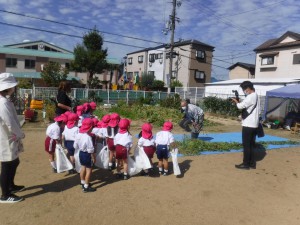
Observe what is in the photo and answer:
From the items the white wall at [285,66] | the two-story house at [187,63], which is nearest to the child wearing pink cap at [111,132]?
the white wall at [285,66]

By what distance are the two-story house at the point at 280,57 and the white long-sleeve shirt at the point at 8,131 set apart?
89.4 feet

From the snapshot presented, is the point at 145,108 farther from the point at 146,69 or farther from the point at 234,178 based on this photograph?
the point at 146,69

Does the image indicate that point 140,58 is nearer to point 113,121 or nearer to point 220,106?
point 220,106

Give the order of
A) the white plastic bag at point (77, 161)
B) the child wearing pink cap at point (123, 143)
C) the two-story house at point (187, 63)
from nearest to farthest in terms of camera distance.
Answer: the white plastic bag at point (77, 161) < the child wearing pink cap at point (123, 143) < the two-story house at point (187, 63)

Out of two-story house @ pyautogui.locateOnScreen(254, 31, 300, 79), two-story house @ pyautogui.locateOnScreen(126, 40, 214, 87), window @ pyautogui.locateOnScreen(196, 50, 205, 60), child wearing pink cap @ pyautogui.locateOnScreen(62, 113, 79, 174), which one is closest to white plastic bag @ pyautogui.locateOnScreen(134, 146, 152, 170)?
child wearing pink cap @ pyautogui.locateOnScreen(62, 113, 79, 174)

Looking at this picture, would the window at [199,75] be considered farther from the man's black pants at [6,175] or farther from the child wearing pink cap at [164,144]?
the man's black pants at [6,175]

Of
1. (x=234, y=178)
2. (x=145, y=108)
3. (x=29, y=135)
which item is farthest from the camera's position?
(x=145, y=108)

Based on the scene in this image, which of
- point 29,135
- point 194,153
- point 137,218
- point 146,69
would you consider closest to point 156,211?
point 137,218

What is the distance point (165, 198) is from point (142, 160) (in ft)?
3.63

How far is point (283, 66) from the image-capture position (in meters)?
28.6

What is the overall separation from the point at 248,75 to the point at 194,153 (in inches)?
1277

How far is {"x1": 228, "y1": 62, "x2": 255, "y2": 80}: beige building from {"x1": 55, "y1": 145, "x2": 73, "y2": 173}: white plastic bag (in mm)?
35421

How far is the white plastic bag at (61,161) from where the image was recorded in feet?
16.5

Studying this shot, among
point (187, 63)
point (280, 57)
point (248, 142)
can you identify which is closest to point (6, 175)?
point (248, 142)
